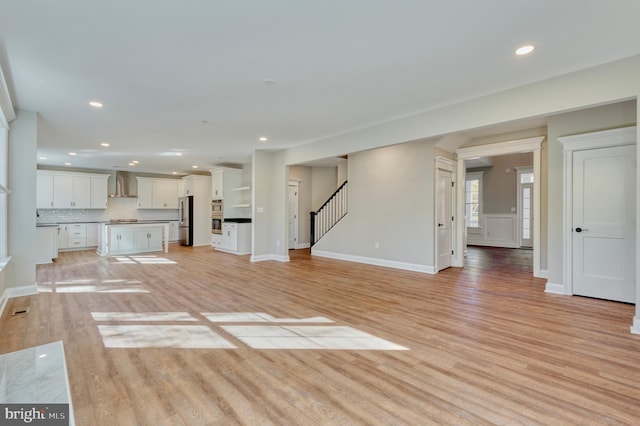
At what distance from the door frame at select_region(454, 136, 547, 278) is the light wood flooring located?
101 cm

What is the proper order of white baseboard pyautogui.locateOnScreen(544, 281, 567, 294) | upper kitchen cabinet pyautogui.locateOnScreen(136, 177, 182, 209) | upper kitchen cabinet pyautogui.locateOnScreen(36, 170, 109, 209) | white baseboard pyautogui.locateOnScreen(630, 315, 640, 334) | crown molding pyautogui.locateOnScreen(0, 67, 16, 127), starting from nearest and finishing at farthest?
white baseboard pyautogui.locateOnScreen(630, 315, 640, 334)
crown molding pyautogui.locateOnScreen(0, 67, 16, 127)
white baseboard pyautogui.locateOnScreen(544, 281, 567, 294)
upper kitchen cabinet pyautogui.locateOnScreen(36, 170, 109, 209)
upper kitchen cabinet pyautogui.locateOnScreen(136, 177, 182, 209)

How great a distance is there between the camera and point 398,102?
13.2 feet

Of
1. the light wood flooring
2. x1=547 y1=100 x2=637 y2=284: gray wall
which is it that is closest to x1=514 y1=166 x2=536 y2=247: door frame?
the light wood flooring

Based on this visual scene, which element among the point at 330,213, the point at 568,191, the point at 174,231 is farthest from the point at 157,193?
the point at 568,191

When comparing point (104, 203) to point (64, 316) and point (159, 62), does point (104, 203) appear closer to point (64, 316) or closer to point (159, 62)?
point (64, 316)

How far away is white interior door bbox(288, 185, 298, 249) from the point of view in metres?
9.28

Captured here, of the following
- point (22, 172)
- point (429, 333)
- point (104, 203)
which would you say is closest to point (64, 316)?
point (22, 172)

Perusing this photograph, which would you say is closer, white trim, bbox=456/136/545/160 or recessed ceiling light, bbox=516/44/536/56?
recessed ceiling light, bbox=516/44/536/56

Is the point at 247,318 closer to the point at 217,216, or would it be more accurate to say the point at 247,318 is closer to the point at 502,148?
the point at 502,148

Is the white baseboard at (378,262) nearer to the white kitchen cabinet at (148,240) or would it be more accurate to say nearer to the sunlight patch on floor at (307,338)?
the sunlight patch on floor at (307,338)

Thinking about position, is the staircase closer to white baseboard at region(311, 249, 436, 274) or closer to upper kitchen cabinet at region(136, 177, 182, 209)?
white baseboard at region(311, 249, 436, 274)

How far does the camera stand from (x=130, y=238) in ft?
27.2

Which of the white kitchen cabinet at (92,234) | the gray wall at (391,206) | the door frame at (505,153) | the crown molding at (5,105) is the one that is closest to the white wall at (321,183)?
the gray wall at (391,206)

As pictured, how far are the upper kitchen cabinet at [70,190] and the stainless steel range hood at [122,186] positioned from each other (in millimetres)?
355
